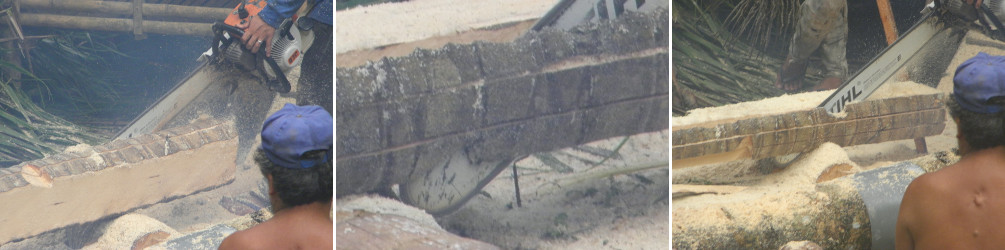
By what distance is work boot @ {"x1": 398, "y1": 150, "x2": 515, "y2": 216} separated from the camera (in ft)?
5.87

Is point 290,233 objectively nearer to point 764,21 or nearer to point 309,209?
point 309,209

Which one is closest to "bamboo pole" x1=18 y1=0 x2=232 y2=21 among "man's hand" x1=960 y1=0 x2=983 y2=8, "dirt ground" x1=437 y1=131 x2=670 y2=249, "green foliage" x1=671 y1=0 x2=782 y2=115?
"dirt ground" x1=437 y1=131 x2=670 y2=249

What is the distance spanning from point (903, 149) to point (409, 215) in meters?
1.86

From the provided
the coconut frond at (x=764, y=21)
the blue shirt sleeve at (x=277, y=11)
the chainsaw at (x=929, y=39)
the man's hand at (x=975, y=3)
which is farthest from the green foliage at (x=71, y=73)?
the man's hand at (x=975, y=3)

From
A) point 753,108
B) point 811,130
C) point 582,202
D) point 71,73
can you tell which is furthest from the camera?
point 811,130

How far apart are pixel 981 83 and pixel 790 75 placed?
602 mm

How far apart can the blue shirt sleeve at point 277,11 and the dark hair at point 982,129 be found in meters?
1.80

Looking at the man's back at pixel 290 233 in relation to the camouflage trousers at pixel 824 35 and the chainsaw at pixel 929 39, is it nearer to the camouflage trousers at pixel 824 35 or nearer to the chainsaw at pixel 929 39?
the camouflage trousers at pixel 824 35

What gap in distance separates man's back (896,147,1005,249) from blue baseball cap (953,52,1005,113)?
0.12 metres

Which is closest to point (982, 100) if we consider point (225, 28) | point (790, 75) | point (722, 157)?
point (790, 75)

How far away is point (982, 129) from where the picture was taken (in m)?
2.09

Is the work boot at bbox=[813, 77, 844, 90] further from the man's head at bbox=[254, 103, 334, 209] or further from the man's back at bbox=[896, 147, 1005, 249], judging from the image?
the man's head at bbox=[254, 103, 334, 209]

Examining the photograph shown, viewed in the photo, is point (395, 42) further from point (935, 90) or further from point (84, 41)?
point (935, 90)

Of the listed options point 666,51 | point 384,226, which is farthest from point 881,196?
point 384,226
